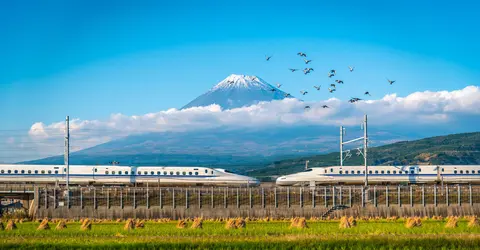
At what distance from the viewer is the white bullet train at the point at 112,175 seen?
98062 mm

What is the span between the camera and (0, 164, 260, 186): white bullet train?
98062 mm

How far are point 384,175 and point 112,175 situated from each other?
37.4 meters

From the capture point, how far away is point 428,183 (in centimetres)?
10331

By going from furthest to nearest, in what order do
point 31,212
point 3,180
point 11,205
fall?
point 3,180
point 11,205
point 31,212

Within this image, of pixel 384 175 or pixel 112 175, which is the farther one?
pixel 384 175

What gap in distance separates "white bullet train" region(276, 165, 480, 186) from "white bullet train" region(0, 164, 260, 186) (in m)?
8.01

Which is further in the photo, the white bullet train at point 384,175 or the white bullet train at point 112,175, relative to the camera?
the white bullet train at point 384,175

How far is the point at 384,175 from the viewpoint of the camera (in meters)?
102

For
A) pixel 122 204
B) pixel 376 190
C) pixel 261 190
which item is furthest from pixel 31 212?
pixel 376 190

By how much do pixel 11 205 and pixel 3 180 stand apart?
849 centimetres

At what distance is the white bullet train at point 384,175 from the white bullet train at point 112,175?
8.01m

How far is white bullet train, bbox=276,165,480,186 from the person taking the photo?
100562 millimetres

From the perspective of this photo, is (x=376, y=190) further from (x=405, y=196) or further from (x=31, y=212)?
(x=31, y=212)

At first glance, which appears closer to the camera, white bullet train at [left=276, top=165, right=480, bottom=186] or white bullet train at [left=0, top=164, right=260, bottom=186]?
white bullet train at [left=0, top=164, right=260, bottom=186]
